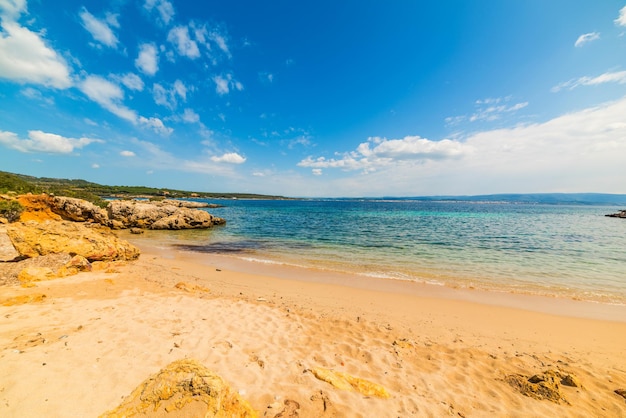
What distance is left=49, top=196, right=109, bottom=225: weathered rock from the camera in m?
25.9

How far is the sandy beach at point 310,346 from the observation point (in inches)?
149

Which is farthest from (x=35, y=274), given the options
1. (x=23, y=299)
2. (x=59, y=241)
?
(x=23, y=299)

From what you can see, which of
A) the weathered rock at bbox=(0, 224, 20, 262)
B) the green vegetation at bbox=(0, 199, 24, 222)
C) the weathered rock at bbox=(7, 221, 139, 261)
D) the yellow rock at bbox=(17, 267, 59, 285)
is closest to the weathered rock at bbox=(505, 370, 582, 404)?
the yellow rock at bbox=(17, 267, 59, 285)

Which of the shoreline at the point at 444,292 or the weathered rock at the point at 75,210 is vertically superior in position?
the weathered rock at the point at 75,210

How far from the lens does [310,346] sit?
5.80 metres

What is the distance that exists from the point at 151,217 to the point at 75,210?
7.45 m

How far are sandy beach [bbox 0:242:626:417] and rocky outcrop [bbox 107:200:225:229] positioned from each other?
2411cm

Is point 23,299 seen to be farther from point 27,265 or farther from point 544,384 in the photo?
point 544,384

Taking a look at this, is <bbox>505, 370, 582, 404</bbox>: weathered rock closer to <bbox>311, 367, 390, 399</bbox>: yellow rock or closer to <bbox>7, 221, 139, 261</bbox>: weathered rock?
<bbox>311, 367, 390, 399</bbox>: yellow rock

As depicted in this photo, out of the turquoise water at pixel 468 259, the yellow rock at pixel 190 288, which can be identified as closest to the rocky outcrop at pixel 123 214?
the turquoise water at pixel 468 259

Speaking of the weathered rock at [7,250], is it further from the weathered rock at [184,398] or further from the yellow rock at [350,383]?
the yellow rock at [350,383]

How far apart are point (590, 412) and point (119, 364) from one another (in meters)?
8.12

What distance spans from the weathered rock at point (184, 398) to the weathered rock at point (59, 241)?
39.7ft

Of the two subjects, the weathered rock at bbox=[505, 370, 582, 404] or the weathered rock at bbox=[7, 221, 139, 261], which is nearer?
the weathered rock at bbox=[505, 370, 582, 404]
